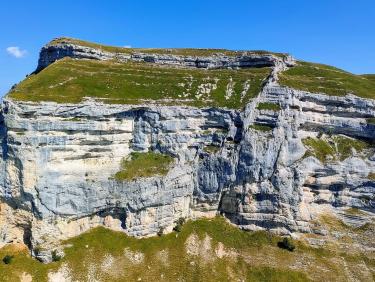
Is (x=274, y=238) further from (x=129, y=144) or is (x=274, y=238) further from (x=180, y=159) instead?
(x=129, y=144)

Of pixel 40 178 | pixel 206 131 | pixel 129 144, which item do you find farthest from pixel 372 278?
pixel 40 178

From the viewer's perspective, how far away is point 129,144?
64.6 metres

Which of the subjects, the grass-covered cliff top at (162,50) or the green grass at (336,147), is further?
the grass-covered cliff top at (162,50)

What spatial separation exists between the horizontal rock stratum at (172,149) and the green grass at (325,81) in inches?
19.9

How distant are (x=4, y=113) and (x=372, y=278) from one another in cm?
5739

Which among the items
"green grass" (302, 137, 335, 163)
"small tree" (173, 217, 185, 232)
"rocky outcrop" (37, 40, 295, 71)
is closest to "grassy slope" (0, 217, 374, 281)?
"small tree" (173, 217, 185, 232)

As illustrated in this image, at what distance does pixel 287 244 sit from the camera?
205 ft

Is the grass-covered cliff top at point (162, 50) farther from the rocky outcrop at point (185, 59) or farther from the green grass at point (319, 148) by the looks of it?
the green grass at point (319, 148)

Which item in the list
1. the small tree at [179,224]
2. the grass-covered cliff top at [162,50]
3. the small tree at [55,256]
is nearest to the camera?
the small tree at [55,256]

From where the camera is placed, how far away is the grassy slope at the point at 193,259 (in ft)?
179

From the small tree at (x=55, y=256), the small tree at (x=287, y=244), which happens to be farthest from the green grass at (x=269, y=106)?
the small tree at (x=55, y=256)

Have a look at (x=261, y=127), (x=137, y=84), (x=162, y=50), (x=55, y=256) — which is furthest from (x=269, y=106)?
(x=55, y=256)

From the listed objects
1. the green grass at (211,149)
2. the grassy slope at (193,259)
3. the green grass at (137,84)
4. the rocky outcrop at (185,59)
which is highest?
the rocky outcrop at (185,59)

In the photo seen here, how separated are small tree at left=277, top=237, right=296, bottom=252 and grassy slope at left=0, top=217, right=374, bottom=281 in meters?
0.63
